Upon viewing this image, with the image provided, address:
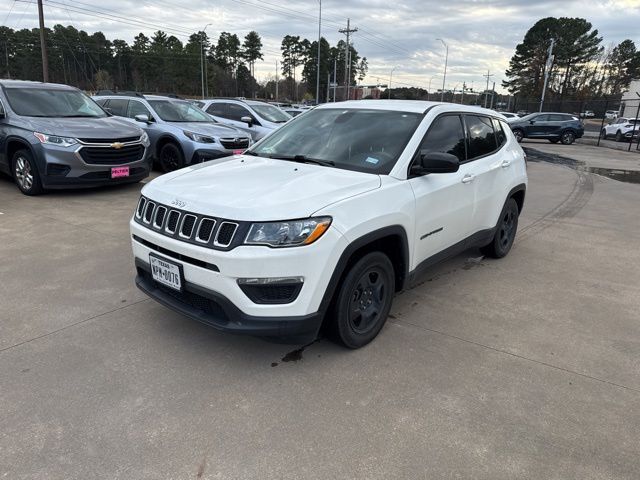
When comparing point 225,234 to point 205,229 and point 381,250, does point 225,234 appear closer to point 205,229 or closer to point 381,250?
point 205,229

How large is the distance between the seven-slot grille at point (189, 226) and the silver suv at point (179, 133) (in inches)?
248

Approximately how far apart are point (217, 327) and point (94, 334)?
1258 mm

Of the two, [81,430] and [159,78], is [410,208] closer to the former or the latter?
[81,430]

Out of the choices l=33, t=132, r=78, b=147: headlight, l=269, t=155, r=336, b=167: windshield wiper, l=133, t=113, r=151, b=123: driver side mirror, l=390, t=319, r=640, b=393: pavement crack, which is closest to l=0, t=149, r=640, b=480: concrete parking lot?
l=390, t=319, r=640, b=393: pavement crack

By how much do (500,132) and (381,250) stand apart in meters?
2.71

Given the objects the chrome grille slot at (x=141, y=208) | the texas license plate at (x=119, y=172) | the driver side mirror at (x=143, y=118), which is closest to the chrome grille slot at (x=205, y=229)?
the chrome grille slot at (x=141, y=208)

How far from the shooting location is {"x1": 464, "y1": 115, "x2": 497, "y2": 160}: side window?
4.52 m

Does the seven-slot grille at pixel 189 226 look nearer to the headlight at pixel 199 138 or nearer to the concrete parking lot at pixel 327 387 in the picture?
the concrete parking lot at pixel 327 387

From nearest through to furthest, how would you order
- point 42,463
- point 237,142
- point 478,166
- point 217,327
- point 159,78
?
1. point 42,463
2. point 217,327
3. point 478,166
4. point 237,142
5. point 159,78

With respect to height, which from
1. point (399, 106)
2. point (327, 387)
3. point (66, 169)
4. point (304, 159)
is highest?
point (399, 106)

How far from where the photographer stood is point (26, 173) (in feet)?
24.8

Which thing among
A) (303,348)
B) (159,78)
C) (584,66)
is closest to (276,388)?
(303,348)

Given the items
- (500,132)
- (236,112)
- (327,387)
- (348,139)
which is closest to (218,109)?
(236,112)

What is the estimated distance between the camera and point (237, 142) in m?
9.80
